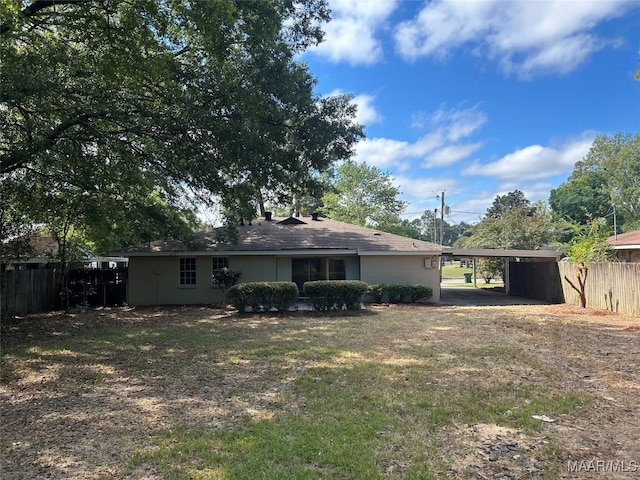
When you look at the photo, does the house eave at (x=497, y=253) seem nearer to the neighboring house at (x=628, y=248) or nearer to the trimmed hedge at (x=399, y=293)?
the trimmed hedge at (x=399, y=293)

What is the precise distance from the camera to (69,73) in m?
9.02

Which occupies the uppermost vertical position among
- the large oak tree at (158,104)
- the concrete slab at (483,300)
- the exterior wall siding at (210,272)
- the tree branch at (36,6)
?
the tree branch at (36,6)

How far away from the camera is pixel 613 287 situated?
508 inches

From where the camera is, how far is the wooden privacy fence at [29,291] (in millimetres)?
12534

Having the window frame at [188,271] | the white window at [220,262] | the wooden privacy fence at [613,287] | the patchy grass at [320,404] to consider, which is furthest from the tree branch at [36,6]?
the wooden privacy fence at [613,287]

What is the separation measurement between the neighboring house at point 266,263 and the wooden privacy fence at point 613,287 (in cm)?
555

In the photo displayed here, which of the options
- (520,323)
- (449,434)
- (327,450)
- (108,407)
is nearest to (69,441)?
(108,407)

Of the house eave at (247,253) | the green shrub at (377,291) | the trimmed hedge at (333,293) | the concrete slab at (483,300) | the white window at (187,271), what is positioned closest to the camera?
the trimmed hedge at (333,293)

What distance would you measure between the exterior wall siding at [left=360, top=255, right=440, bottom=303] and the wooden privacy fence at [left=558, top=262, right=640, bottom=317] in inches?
213

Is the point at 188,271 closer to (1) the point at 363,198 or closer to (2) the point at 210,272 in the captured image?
(2) the point at 210,272

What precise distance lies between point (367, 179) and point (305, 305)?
2300cm

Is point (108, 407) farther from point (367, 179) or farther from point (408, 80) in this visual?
point (367, 179)

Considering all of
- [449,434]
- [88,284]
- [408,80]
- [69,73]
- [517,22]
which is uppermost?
[408,80]

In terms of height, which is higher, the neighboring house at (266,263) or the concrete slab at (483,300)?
the neighboring house at (266,263)
